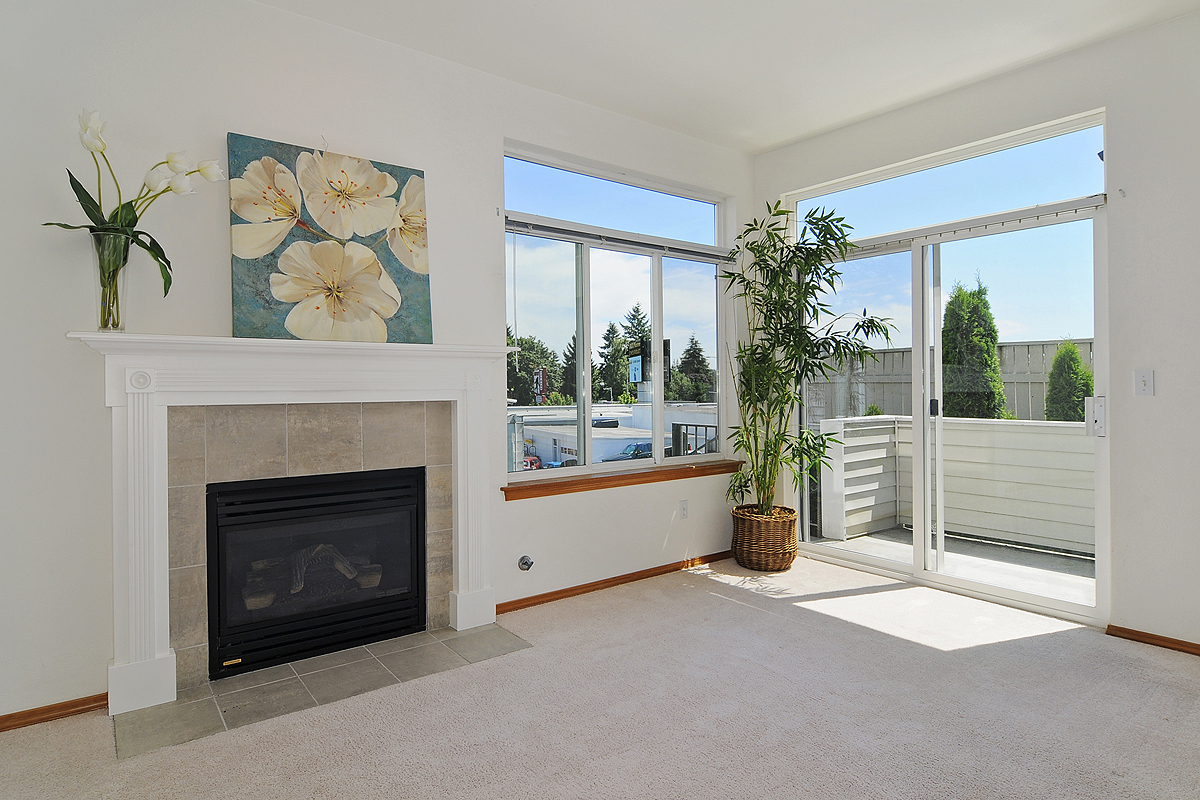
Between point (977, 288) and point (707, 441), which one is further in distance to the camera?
point (707, 441)

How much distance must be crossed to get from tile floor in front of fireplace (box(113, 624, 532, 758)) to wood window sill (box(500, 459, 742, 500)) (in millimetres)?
706

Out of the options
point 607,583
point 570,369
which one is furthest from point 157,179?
point 607,583

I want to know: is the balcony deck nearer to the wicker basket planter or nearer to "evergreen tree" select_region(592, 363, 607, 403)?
the wicker basket planter

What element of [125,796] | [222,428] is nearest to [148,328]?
[222,428]

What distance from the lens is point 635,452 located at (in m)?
4.29

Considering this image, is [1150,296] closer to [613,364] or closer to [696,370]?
[696,370]

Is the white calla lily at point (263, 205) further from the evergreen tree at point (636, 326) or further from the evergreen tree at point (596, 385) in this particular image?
the evergreen tree at point (636, 326)

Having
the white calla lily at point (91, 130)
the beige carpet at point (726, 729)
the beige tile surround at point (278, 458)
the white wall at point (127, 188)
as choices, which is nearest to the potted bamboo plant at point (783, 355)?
the beige carpet at point (726, 729)

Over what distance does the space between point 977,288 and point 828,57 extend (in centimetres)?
149

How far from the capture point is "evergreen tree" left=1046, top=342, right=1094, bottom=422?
3.32 meters

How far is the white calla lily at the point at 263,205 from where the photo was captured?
272 centimetres

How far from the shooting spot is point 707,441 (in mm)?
4676

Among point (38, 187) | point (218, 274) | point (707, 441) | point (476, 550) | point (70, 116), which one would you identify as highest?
point (70, 116)

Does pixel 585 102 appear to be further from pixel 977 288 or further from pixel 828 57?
pixel 977 288
